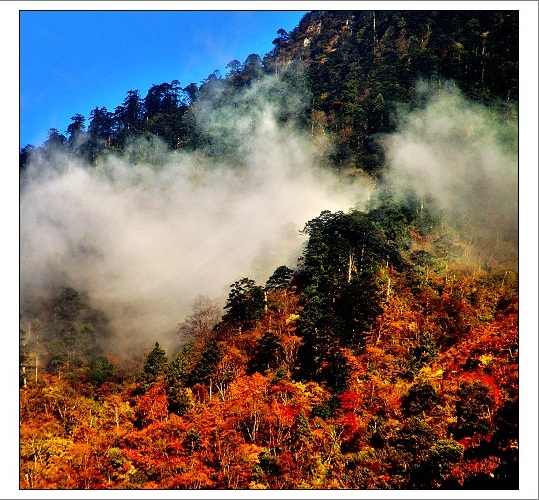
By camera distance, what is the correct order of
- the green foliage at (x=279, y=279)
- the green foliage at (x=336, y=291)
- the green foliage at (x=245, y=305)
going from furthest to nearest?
1. the green foliage at (x=279, y=279)
2. the green foliage at (x=245, y=305)
3. the green foliage at (x=336, y=291)

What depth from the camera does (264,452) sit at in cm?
1984

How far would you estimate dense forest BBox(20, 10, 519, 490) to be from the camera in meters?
18.9

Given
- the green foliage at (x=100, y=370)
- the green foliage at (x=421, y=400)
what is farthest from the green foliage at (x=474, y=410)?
the green foliage at (x=100, y=370)

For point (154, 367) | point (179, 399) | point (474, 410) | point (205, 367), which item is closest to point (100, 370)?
point (154, 367)

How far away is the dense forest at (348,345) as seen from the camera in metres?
18.9

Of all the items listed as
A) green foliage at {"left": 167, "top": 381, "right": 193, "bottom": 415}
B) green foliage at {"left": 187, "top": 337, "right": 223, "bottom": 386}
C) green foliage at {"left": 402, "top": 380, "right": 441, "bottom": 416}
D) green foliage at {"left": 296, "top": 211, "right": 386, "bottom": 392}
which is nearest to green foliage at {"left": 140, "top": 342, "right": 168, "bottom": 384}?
green foliage at {"left": 167, "top": 381, "right": 193, "bottom": 415}

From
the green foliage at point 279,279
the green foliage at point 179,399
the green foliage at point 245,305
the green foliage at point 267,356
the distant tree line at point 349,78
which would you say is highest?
the distant tree line at point 349,78

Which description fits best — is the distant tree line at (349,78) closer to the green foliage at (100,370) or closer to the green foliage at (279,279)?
the green foliage at (279,279)

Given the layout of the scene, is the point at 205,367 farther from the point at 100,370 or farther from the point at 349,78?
the point at 349,78

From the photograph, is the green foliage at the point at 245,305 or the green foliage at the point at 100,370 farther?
the green foliage at the point at 245,305

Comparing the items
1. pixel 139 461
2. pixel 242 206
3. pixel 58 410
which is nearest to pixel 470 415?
pixel 139 461

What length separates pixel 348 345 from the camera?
2692 centimetres

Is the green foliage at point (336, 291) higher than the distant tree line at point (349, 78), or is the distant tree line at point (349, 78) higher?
the distant tree line at point (349, 78)

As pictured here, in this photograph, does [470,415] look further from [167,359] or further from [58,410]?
[58,410]
